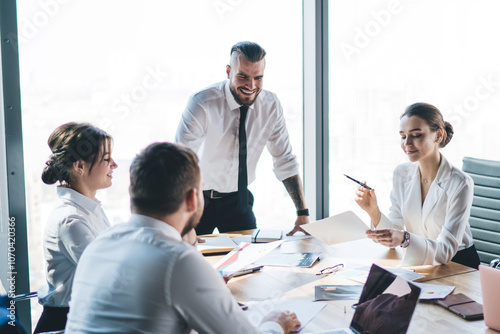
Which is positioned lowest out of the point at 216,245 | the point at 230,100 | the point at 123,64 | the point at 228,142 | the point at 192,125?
the point at 216,245

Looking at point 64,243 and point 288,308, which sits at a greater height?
point 64,243

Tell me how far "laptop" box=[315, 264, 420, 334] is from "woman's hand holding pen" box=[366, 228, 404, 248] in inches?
23.0

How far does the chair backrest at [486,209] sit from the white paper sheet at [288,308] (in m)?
1.36

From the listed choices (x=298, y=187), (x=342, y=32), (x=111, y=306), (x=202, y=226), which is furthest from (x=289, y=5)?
(x=111, y=306)

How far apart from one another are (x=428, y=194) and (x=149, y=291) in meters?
1.71

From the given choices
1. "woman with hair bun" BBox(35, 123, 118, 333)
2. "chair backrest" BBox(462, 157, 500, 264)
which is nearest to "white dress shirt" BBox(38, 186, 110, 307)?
"woman with hair bun" BBox(35, 123, 118, 333)

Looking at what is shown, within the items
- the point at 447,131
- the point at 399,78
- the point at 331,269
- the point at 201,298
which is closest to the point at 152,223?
the point at 201,298

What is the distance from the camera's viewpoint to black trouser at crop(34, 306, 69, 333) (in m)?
1.83

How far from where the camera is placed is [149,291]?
1.14 metres

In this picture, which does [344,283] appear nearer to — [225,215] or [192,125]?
[225,215]

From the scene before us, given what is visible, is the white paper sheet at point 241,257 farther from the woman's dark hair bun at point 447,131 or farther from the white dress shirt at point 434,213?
the woman's dark hair bun at point 447,131

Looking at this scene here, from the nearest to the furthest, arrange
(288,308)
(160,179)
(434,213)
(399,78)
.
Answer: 1. (160,179)
2. (288,308)
3. (434,213)
4. (399,78)

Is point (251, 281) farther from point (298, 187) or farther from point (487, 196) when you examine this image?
point (487, 196)

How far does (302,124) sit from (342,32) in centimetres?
77
